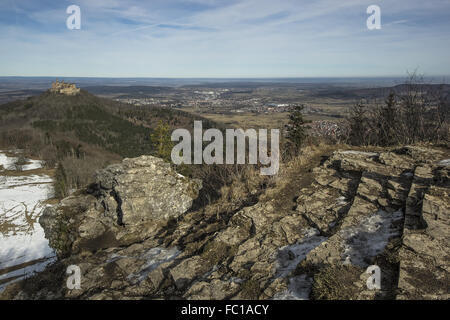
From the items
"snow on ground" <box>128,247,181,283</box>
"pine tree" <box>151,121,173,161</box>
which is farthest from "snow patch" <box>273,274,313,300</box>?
"pine tree" <box>151,121,173,161</box>

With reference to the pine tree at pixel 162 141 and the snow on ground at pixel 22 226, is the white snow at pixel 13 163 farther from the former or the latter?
the pine tree at pixel 162 141

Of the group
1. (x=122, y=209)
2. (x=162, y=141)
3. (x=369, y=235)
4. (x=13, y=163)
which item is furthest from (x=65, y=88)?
(x=369, y=235)

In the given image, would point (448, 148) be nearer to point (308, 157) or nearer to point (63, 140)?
point (308, 157)

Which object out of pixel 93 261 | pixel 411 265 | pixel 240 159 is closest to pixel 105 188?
pixel 93 261

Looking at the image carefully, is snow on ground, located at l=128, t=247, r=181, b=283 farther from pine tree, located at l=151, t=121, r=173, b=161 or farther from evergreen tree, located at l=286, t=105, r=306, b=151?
pine tree, located at l=151, t=121, r=173, b=161

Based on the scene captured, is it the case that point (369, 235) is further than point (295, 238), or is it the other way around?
point (295, 238)

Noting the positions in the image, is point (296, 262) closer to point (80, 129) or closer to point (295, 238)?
point (295, 238)
